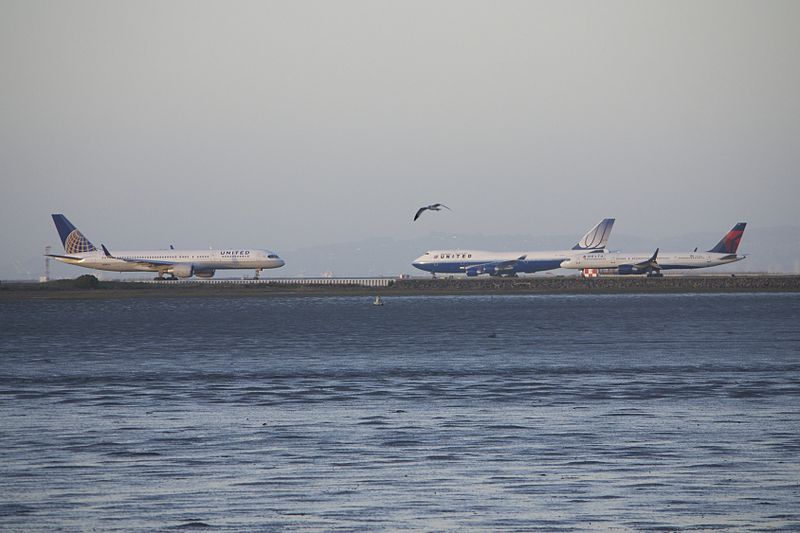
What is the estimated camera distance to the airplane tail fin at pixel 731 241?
195125 mm

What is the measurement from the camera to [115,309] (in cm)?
10981

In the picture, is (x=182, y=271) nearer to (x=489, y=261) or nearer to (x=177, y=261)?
(x=177, y=261)

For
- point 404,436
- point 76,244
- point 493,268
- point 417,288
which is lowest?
point 404,436

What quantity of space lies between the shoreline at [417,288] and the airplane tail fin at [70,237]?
1715 centimetres

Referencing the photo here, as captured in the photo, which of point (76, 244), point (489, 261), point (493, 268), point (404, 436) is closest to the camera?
point (404, 436)

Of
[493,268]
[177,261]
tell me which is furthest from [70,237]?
[493,268]

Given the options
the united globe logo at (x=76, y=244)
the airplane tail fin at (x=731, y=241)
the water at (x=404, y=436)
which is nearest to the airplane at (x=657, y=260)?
the airplane tail fin at (x=731, y=241)

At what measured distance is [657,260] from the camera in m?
188

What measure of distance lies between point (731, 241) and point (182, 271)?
300ft

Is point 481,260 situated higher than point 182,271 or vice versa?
point 481,260

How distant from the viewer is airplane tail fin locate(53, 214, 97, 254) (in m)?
184

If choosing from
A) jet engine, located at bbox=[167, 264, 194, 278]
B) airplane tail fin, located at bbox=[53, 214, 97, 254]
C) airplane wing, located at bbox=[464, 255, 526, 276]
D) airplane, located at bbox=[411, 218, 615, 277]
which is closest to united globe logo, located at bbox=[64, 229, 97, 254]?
airplane tail fin, located at bbox=[53, 214, 97, 254]

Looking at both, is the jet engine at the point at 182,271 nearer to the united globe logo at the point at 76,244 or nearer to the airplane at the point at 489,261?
the united globe logo at the point at 76,244

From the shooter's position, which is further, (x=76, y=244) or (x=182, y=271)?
(x=76, y=244)
